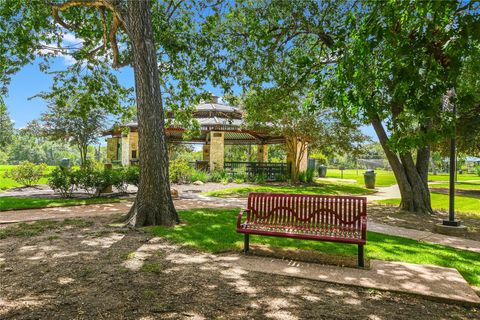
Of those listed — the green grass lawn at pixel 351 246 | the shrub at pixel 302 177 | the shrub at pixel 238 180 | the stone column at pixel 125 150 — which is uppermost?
the stone column at pixel 125 150

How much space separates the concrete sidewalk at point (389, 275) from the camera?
154 inches

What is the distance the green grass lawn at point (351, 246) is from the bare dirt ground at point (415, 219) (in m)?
2.25

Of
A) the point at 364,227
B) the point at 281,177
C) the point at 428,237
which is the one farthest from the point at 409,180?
the point at 281,177

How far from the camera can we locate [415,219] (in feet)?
33.9

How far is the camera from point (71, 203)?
10977mm

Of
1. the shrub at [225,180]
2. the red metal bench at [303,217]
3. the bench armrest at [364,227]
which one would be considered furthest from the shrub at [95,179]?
the bench armrest at [364,227]

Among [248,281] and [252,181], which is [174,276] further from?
[252,181]

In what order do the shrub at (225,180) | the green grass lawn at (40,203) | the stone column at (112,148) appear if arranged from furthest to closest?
the stone column at (112,148)
the shrub at (225,180)
the green grass lawn at (40,203)

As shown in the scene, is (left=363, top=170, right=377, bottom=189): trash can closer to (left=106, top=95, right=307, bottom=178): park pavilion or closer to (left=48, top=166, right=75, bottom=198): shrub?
(left=106, top=95, right=307, bottom=178): park pavilion

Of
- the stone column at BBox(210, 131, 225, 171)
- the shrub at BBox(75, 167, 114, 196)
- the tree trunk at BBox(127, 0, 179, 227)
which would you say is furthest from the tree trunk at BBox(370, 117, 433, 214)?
the stone column at BBox(210, 131, 225, 171)

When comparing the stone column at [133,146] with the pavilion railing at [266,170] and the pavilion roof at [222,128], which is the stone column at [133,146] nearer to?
the pavilion roof at [222,128]

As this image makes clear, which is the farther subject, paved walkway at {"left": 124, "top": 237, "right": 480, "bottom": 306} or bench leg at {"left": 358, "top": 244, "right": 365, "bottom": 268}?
bench leg at {"left": 358, "top": 244, "right": 365, "bottom": 268}

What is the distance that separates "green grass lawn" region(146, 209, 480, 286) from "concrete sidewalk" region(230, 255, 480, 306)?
376 millimetres

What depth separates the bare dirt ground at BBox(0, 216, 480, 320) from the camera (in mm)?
3264
